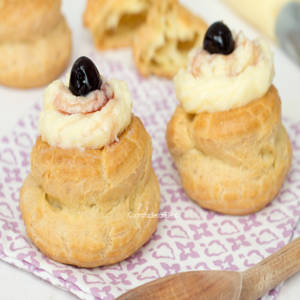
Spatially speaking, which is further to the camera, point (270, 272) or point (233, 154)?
point (233, 154)

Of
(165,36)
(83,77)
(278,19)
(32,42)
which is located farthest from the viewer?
(278,19)

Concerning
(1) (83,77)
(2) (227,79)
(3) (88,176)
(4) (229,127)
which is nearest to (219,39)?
(2) (227,79)

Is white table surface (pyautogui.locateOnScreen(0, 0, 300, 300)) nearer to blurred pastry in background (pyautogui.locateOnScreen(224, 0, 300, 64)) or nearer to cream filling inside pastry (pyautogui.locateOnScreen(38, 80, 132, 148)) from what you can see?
blurred pastry in background (pyautogui.locateOnScreen(224, 0, 300, 64))

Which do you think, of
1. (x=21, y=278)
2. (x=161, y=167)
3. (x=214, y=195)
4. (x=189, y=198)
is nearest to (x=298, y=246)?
(x=214, y=195)

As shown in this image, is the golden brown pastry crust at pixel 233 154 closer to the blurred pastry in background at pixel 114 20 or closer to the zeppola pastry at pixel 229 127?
the zeppola pastry at pixel 229 127

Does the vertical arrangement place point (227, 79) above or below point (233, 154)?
above

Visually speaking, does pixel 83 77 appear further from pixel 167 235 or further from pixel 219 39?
pixel 167 235
